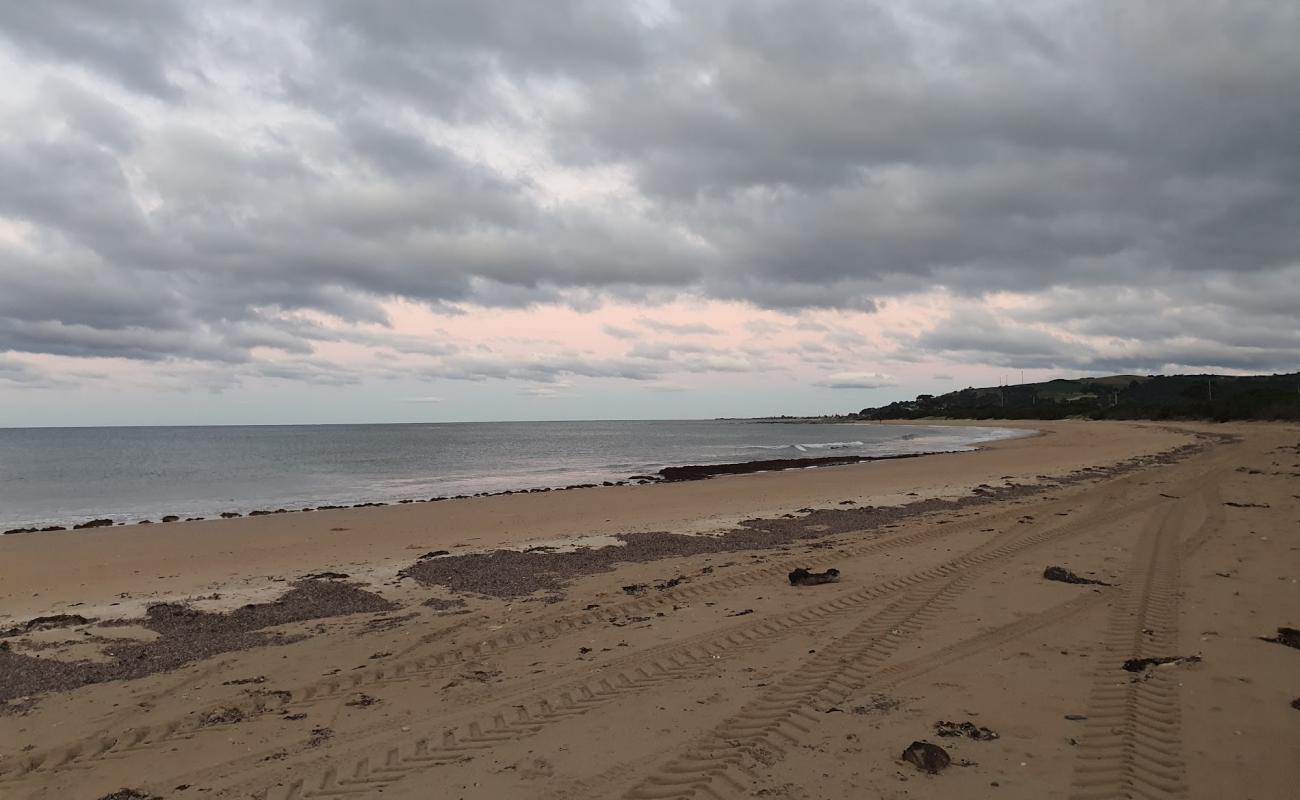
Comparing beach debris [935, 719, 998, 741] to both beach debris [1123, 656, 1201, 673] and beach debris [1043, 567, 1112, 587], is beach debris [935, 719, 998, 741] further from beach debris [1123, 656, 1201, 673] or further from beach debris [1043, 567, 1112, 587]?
beach debris [1043, 567, 1112, 587]

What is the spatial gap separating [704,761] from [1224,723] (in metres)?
3.43

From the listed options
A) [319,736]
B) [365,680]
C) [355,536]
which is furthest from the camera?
[355,536]

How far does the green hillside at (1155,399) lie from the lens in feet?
260

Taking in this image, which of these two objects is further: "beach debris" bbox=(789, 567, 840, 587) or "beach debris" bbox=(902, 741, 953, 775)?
"beach debris" bbox=(789, 567, 840, 587)

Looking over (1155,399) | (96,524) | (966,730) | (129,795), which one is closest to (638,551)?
(966,730)

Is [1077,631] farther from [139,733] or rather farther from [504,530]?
[504,530]

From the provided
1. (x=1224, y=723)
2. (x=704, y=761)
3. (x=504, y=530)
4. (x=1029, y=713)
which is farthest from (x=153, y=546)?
(x=1224, y=723)

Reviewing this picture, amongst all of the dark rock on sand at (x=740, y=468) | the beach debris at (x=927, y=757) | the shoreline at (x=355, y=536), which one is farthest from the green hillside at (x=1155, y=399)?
the beach debris at (x=927, y=757)

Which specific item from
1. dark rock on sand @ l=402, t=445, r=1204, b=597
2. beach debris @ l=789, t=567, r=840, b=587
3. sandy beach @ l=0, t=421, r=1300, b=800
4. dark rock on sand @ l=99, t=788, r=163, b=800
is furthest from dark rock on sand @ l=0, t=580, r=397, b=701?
beach debris @ l=789, t=567, r=840, b=587

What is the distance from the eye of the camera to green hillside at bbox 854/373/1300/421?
260ft

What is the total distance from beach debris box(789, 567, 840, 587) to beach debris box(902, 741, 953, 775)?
15.1 feet

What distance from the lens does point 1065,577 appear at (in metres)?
8.65

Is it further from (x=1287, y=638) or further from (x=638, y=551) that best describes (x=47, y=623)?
(x=1287, y=638)

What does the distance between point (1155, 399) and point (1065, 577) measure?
551 feet
